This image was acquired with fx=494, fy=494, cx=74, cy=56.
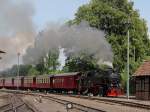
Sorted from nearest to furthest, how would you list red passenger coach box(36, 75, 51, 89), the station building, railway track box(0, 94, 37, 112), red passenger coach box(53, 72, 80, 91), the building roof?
railway track box(0, 94, 37, 112)
the building roof
the station building
red passenger coach box(53, 72, 80, 91)
red passenger coach box(36, 75, 51, 89)

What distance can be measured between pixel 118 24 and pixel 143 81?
28.9 m

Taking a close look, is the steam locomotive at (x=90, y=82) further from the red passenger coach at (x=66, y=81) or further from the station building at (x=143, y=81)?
the station building at (x=143, y=81)

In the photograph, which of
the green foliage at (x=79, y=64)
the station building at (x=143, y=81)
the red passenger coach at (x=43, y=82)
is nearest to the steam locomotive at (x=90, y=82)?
the red passenger coach at (x=43, y=82)

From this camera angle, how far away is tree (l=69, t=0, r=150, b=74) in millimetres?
75438

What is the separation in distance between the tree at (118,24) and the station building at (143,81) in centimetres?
2217

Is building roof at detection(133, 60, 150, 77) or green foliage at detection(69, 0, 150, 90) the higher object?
green foliage at detection(69, 0, 150, 90)

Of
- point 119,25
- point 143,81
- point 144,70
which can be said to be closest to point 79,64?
point 119,25

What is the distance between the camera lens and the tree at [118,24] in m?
75.4

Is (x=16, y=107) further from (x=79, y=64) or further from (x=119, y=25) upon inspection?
(x=119, y=25)

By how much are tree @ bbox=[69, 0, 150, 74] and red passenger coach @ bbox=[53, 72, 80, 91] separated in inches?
505

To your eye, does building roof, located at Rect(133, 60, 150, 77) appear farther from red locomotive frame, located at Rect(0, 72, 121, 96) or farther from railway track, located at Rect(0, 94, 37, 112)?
railway track, located at Rect(0, 94, 37, 112)

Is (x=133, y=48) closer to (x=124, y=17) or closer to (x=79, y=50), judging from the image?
(x=124, y=17)

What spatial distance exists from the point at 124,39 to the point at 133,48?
1.95 m

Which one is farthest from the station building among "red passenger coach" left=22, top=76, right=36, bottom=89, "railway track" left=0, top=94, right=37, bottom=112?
"red passenger coach" left=22, top=76, right=36, bottom=89
